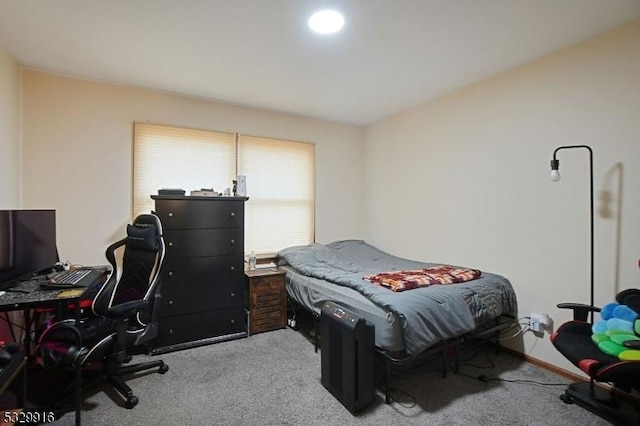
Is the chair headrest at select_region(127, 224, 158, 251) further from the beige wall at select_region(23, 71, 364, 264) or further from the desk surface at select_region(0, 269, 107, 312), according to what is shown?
the beige wall at select_region(23, 71, 364, 264)

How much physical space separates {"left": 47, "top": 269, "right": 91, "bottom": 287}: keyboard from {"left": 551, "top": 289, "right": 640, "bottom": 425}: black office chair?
10.7ft

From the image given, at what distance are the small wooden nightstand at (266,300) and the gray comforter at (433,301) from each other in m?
0.32

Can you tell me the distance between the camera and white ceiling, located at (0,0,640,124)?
192 centimetres

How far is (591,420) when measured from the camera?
1.90 meters

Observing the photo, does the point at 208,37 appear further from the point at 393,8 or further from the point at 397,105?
the point at 397,105

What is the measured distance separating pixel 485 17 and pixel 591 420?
2.66 metres

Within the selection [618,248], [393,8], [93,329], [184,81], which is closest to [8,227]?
[93,329]

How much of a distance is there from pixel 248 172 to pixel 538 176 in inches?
117

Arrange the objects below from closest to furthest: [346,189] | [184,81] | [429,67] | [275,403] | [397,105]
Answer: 1. [275,403]
2. [429,67]
3. [184,81]
4. [397,105]
5. [346,189]

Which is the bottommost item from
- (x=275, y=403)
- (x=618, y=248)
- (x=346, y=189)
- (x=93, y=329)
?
(x=275, y=403)

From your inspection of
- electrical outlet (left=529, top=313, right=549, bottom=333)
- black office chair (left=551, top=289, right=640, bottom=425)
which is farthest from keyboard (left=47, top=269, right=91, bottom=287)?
electrical outlet (left=529, top=313, right=549, bottom=333)

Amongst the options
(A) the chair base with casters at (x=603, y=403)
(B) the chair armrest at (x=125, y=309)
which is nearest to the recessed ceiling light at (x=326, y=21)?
(B) the chair armrest at (x=125, y=309)

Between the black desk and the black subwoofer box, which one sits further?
the black subwoofer box

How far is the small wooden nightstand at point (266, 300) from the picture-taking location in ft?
10.6
